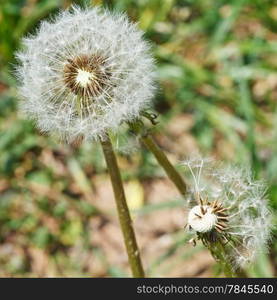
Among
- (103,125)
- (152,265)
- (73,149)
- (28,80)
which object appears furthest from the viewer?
(73,149)

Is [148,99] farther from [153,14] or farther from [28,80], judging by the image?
[153,14]

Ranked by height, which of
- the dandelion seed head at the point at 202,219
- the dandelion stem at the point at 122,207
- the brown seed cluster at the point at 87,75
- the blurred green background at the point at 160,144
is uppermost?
the blurred green background at the point at 160,144

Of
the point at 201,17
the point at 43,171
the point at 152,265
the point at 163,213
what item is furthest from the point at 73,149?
the point at 201,17

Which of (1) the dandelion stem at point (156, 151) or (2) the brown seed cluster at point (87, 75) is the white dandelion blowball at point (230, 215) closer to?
(1) the dandelion stem at point (156, 151)

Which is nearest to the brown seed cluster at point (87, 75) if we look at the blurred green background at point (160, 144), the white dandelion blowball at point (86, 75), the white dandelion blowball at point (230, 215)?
the white dandelion blowball at point (86, 75)

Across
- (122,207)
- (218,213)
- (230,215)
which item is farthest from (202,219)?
(122,207)

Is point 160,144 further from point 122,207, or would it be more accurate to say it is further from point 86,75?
point 86,75
